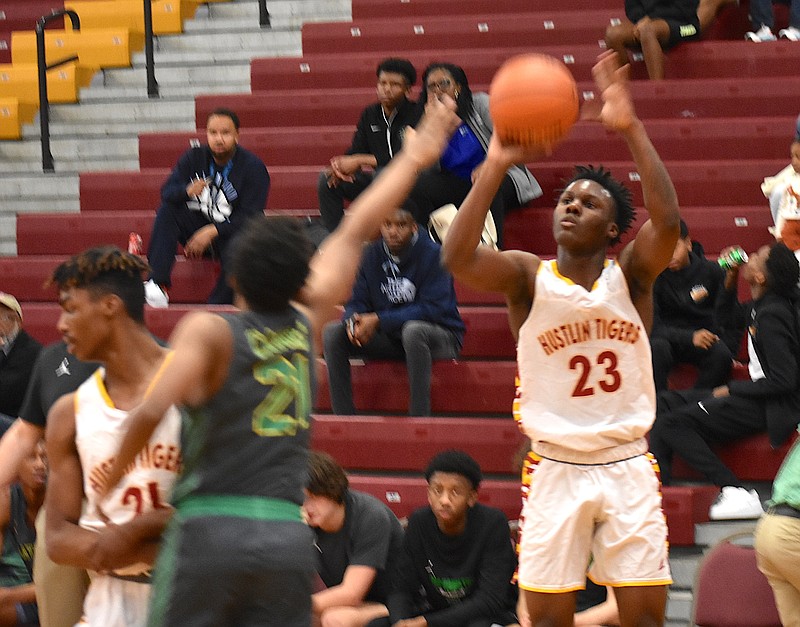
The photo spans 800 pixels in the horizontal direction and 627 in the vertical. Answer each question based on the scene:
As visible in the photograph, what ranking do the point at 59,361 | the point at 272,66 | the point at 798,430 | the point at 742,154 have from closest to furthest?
1. the point at 59,361
2. the point at 798,430
3. the point at 742,154
4. the point at 272,66

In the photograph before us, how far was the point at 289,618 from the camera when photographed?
327 cm

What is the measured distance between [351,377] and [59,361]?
3.25 m

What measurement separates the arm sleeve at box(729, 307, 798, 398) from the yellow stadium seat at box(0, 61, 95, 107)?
20.0 ft

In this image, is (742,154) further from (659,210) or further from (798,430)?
(659,210)

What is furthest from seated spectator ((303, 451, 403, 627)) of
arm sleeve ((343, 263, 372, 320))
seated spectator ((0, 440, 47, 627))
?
arm sleeve ((343, 263, 372, 320))

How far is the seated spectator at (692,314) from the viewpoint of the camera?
22.0ft

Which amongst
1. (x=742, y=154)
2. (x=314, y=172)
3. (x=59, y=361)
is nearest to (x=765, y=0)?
(x=742, y=154)

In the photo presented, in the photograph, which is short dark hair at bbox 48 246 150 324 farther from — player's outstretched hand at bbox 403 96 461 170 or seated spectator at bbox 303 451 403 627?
seated spectator at bbox 303 451 403 627

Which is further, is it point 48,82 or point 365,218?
point 48,82

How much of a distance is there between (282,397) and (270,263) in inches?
13.0

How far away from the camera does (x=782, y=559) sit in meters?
5.20

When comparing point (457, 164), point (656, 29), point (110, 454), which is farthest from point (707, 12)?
point (110, 454)

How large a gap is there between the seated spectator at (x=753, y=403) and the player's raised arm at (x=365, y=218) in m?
2.66

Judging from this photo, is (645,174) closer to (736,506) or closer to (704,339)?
(736,506)
